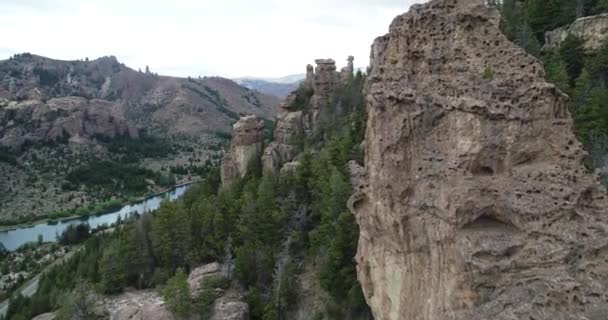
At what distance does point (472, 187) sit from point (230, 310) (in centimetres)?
2146

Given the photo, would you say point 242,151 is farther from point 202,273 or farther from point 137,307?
point 137,307

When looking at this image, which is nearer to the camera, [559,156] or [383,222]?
[559,156]

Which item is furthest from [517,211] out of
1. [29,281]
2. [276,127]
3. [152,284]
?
[29,281]

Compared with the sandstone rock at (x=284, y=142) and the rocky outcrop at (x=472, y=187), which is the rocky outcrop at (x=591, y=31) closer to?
the sandstone rock at (x=284, y=142)

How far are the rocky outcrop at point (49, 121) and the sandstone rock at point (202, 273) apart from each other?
6214 inches

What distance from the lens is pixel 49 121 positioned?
6909 inches

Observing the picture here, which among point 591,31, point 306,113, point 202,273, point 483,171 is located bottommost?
point 202,273

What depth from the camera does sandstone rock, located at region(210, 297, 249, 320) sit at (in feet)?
94.2

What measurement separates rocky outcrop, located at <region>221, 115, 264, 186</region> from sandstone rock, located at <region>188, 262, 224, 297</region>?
20965 millimetres

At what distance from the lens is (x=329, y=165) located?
36.9 m

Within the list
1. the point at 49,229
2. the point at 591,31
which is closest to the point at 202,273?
the point at 591,31

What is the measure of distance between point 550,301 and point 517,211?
90.9 inches

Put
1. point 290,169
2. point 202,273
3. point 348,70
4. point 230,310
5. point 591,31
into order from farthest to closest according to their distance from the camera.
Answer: point 348,70, point 290,169, point 591,31, point 202,273, point 230,310

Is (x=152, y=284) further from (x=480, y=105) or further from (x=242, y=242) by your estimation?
(x=480, y=105)
